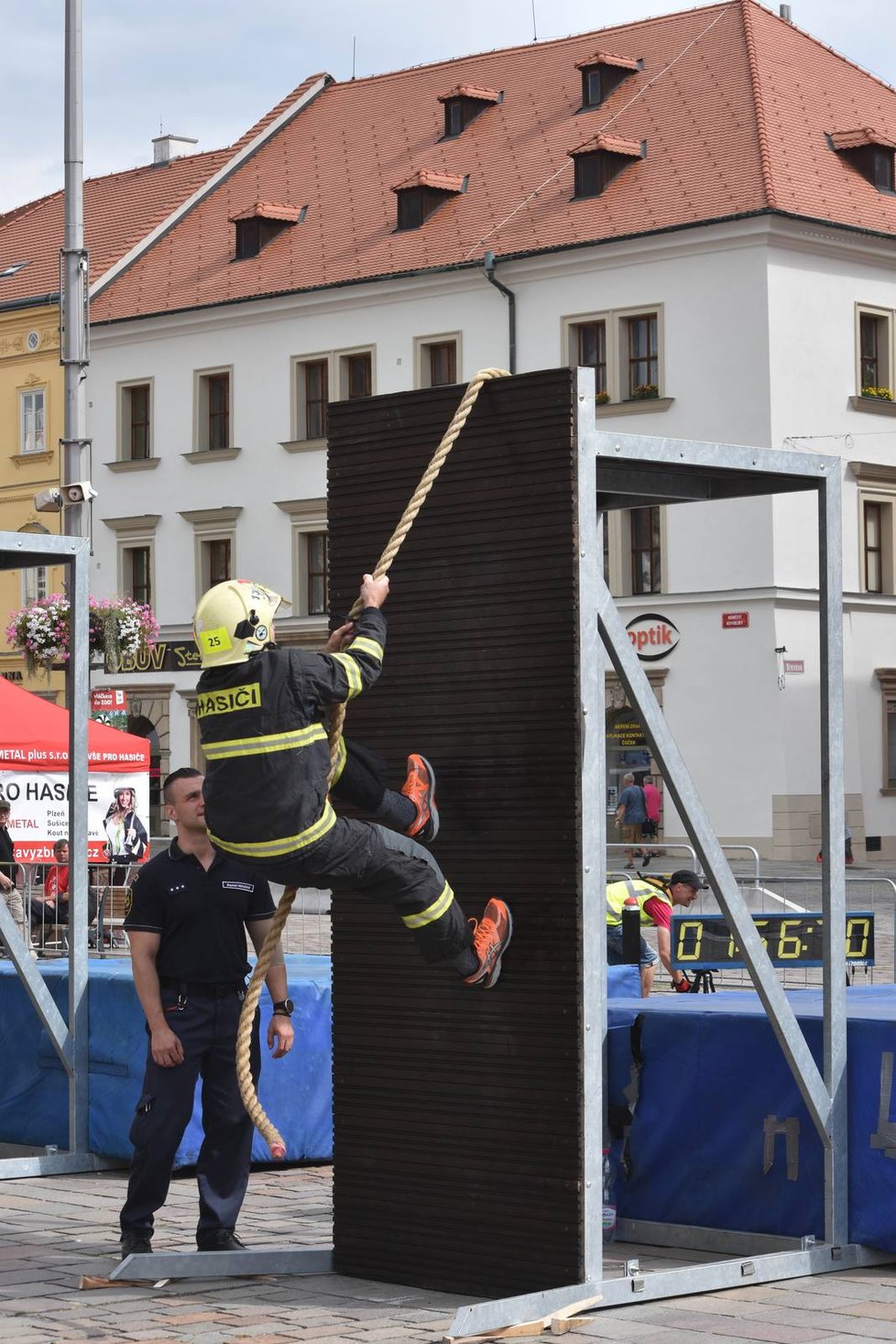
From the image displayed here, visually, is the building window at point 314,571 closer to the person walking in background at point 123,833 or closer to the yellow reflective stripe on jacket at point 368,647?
the person walking in background at point 123,833

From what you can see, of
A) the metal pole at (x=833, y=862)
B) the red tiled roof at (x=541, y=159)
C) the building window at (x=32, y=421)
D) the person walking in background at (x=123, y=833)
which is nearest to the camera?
the metal pole at (x=833, y=862)

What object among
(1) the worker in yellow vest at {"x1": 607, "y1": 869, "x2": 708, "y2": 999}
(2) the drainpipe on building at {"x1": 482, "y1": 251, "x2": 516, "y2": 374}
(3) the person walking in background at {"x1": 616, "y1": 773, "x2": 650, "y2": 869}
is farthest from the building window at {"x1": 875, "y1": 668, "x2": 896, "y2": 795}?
(1) the worker in yellow vest at {"x1": 607, "y1": 869, "x2": 708, "y2": 999}

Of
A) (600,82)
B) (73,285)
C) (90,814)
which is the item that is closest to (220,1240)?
(73,285)

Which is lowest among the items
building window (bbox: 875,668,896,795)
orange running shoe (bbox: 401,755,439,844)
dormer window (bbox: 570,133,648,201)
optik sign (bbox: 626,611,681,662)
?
orange running shoe (bbox: 401,755,439,844)

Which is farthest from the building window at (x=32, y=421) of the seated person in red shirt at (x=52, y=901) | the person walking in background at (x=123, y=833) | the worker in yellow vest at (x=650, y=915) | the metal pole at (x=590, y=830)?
the metal pole at (x=590, y=830)

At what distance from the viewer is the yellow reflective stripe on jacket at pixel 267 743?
22.0 ft

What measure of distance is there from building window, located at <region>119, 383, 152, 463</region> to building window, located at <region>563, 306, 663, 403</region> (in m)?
11.0

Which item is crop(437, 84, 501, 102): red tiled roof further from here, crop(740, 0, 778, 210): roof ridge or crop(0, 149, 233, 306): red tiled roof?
crop(0, 149, 233, 306): red tiled roof

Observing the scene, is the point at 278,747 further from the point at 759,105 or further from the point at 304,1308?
the point at 759,105

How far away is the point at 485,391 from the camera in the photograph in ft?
24.3

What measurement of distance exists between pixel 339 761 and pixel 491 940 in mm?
761

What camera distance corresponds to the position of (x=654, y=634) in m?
39.7

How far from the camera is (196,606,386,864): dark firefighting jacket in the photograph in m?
6.68

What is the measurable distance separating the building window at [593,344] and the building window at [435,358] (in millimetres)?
2597
